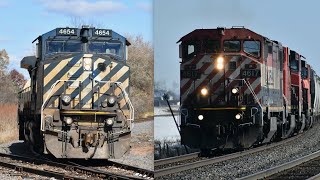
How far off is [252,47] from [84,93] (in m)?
5.89

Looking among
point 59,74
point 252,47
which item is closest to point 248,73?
point 252,47

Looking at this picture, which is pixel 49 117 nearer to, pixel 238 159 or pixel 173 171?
pixel 238 159

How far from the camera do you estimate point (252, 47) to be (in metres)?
7.66

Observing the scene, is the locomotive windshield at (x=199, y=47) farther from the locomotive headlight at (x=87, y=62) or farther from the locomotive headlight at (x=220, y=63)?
the locomotive headlight at (x=87, y=62)

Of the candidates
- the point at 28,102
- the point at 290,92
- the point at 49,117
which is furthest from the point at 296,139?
the point at 28,102

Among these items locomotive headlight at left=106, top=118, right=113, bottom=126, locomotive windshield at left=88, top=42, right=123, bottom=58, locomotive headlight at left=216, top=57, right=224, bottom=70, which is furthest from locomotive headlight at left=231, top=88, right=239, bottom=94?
locomotive windshield at left=88, top=42, right=123, bottom=58

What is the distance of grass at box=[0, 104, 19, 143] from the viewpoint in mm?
24750

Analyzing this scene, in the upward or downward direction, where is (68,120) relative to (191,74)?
downward

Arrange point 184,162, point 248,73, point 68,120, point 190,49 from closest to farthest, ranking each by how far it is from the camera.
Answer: point 190,49 → point 184,162 → point 248,73 → point 68,120

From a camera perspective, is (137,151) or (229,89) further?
(137,151)

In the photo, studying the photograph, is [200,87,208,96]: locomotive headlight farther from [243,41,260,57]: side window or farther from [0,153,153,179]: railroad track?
[0,153,153,179]: railroad track

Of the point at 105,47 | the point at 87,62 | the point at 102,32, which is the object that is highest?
the point at 102,32

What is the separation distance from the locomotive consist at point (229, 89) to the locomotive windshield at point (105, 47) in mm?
4142

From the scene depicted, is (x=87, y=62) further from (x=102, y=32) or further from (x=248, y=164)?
(x=248, y=164)
